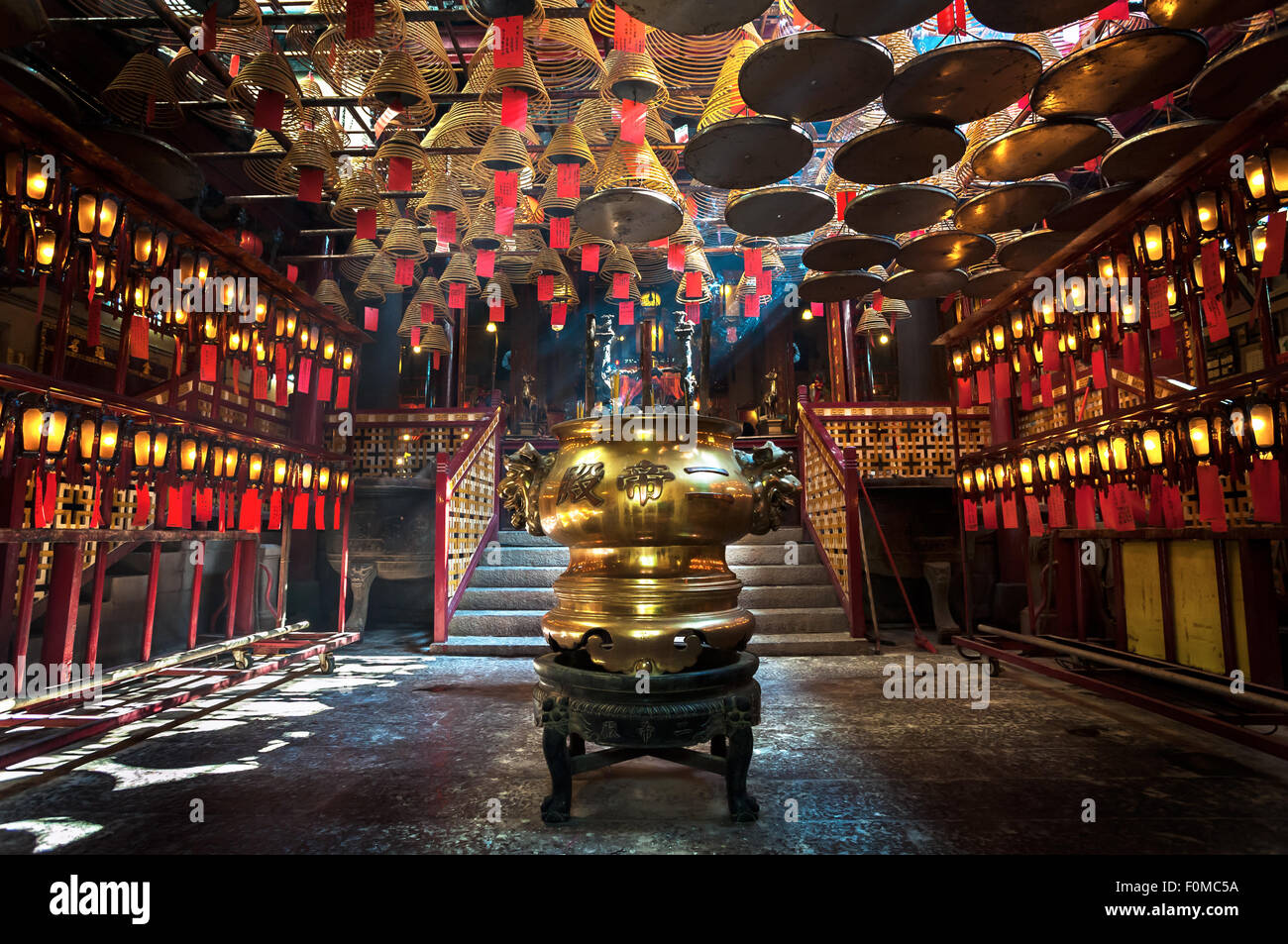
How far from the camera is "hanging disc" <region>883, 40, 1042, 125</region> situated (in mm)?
3400

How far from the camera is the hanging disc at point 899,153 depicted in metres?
4.00

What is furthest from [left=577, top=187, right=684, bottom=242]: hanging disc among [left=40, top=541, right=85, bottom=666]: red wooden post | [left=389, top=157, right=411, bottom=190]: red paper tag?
[left=40, top=541, right=85, bottom=666]: red wooden post

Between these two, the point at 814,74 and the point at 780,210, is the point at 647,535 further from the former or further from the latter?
the point at 780,210

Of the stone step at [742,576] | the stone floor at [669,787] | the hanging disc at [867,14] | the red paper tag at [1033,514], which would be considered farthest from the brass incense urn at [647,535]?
the stone step at [742,576]

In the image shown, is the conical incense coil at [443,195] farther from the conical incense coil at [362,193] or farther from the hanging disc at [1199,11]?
the hanging disc at [1199,11]

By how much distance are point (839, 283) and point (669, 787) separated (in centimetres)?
539

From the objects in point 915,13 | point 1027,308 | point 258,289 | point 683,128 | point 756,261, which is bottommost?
point 1027,308

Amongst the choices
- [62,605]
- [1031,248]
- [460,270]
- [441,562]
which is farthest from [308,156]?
[1031,248]

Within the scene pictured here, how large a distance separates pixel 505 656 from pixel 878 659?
3.35 metres

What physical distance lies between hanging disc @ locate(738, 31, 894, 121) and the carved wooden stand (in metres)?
3.28

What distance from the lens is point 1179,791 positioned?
2385 mm

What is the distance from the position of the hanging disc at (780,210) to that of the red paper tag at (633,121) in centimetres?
→ 97

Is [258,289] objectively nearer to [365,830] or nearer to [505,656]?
[505,656]
